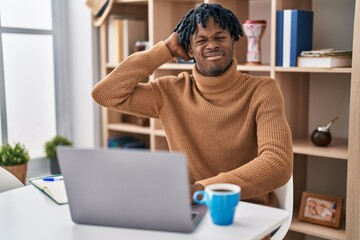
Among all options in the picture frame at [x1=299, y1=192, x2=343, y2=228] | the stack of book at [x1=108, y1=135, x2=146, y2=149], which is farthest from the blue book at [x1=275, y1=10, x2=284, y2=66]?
the stack of book at [x1=108, y1=135, x2=146, y2=149]

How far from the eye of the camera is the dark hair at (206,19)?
1660 mm

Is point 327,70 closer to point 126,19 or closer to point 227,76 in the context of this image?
point 227,76

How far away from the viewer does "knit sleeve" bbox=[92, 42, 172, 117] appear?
1786 millimetres

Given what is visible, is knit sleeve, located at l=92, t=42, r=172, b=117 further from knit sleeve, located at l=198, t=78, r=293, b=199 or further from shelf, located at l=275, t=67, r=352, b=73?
shelf, located at l=275, t=67, r=352, b=73

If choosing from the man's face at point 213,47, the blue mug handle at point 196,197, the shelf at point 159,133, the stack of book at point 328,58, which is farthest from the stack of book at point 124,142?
the blue mug handle at point 196,197

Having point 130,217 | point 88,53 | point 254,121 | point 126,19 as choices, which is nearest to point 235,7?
point 126,19

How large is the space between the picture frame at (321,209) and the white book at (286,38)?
69 centimetres

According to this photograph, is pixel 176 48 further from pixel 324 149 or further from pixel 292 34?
pixel 324 149

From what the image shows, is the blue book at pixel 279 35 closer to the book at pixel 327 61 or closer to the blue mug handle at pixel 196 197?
the book at pixel 327 61

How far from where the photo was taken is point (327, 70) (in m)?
2.28

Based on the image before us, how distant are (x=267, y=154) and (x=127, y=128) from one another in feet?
5.64

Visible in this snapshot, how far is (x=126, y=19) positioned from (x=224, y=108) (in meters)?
1.61

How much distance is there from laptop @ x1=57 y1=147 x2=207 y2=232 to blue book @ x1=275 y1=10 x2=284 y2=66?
148 centimetres

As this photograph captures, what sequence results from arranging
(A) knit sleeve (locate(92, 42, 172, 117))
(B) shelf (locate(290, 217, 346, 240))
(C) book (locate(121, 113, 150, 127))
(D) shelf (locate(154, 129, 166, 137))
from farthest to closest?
1. (C) book (locate(121, 113, 150, 127))
2. (D) shelf (locate(154, 129, 166, 137))
3. (B) shelf (locate(290, 217, 346, 240))
4. (A) knit sleeve (locate(92, 42, 172, 117))
